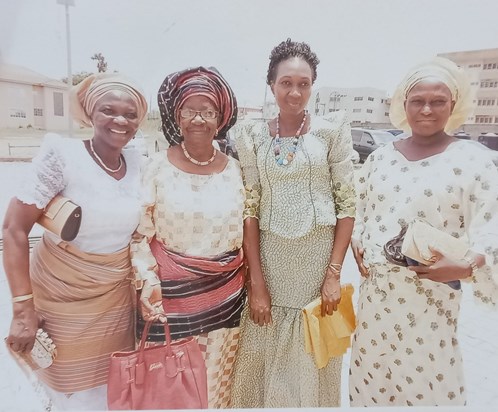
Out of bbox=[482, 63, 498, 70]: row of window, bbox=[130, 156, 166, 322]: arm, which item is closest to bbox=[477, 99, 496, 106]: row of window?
bbox=[482, 63, 498, 70]: row of window

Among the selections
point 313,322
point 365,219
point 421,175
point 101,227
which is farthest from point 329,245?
point 101,227

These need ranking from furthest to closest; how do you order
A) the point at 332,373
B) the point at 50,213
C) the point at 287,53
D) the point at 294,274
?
the point at 332,373 < the point at 294,274 < the point at 287,53 < the point at 50,213

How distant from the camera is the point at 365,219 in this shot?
1782 mm

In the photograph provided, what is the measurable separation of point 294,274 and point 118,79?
1.12 metres

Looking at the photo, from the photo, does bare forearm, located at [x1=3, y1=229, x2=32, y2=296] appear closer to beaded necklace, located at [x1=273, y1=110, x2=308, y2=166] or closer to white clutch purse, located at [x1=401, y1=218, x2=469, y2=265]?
beaded necklace, located at [x1=273, y1=110, x2=308, y2=166]

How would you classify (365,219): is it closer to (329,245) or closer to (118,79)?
(329,245)

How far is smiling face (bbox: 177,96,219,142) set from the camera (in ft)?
5.13

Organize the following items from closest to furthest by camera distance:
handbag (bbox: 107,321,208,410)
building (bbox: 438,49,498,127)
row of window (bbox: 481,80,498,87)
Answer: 1. handbag (bbox: 107,321,208,410)
2. building (bbox: 438,49,498,127)
3. row of window (bbox: 481,80,498,87)

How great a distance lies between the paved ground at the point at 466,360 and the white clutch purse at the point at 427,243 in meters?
0.65

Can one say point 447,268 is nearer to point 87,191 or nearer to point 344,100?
point 344,100

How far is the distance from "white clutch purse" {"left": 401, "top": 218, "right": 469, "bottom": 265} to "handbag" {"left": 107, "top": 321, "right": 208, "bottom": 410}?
0.97 metres

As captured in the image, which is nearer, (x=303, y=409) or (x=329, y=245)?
→ (x=303, y=409)

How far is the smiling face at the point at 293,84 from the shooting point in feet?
5.32

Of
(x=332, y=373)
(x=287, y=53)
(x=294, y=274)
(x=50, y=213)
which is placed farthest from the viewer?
(x=332, y=373)
